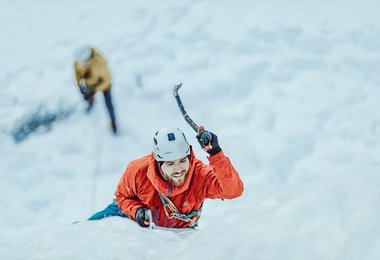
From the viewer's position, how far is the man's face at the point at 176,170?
10.5ft

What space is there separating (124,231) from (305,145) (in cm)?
445

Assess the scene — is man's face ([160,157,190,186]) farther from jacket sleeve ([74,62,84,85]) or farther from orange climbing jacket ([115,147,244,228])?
jacket sleeve ([74,62,84,85])

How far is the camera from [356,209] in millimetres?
1414

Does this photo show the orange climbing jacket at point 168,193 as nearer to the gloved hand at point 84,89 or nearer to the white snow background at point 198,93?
the white snow background at point 198,93

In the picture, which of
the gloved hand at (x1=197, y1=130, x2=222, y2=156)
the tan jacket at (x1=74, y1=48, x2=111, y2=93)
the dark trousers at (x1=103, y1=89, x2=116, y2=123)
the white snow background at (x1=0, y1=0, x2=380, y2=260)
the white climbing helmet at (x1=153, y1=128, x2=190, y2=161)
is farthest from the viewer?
the dark trousers at (x1=103, y1=89, x2=116, y2=123)

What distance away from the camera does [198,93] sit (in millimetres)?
7480

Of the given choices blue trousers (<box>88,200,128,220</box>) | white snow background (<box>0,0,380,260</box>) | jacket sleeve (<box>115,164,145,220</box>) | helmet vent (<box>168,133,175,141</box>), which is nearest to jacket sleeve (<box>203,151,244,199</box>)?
helmet vent (<box>168,133,175,141</box>)

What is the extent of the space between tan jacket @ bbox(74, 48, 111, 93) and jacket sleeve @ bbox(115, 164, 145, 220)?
355 cm

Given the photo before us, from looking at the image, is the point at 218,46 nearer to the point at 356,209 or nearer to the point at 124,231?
the point at 124,231

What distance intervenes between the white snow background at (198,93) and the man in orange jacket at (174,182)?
894 millimetres

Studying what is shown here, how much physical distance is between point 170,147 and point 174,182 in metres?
0.25

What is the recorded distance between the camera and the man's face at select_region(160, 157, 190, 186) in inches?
126

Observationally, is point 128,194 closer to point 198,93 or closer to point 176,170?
point 176,170

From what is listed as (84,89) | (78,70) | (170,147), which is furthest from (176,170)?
(84,89)
